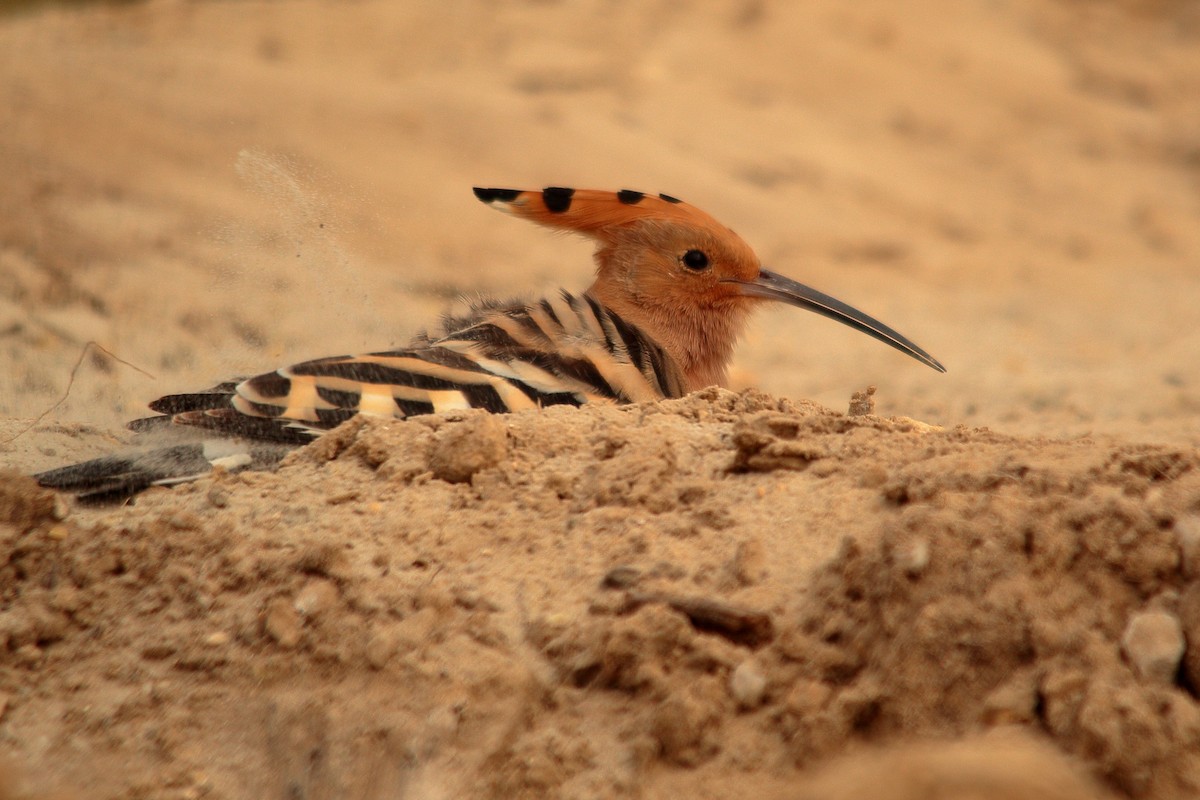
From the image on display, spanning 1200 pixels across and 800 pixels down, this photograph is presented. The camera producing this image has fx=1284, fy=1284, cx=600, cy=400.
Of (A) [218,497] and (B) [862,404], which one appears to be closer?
(A) [218,497]

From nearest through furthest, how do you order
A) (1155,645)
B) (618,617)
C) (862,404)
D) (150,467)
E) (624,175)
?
(1155,645)
(618,617)
(150,467)
(862,404)
(624,175)

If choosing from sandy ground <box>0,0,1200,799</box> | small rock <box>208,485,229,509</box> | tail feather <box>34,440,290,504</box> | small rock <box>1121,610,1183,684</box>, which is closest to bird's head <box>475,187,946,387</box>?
sandy ground <box>0,0,1200,799</box>

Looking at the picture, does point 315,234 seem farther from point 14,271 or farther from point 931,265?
point 931,265

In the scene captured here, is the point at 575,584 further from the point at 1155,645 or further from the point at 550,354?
the point at 550,354

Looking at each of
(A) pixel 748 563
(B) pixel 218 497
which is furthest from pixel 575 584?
(B) pixel 218 497

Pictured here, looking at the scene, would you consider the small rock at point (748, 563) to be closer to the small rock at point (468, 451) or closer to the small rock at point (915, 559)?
the small rock at point (915, 559)

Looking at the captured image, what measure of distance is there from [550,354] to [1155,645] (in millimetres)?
1954

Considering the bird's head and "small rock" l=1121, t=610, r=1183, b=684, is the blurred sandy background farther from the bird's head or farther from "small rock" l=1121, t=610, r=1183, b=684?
"small rock" l=1121, t=610, r=1183, b=684

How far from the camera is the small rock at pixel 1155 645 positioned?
1750 mm

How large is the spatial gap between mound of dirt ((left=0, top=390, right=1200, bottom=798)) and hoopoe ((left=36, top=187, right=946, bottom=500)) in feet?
1.13

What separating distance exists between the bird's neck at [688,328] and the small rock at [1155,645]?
2.25 m

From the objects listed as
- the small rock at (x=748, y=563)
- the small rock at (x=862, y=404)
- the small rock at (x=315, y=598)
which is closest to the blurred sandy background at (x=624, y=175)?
the small rock at (x=862, y=404)

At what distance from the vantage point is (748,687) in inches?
75.2

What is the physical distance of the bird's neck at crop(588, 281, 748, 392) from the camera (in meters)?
4.04
